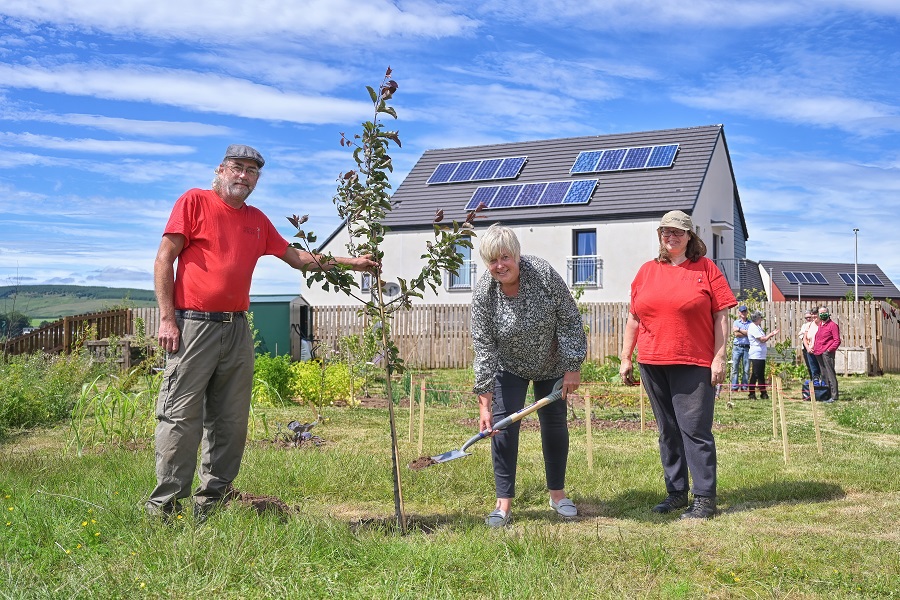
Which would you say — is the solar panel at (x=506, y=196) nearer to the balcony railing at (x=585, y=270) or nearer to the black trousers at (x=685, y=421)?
the balcony railing at (x=585, y=270)

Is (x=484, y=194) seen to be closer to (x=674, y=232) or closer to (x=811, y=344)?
(x=811, y=344)

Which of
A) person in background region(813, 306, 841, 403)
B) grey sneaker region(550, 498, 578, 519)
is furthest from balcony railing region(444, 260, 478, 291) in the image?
grey sneaker region(550, 498, 578, 519)

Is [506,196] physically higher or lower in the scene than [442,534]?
higher

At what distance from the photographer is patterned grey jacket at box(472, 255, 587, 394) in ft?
16.7

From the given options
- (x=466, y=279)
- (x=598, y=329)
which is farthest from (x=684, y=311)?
(x=466, y=279)

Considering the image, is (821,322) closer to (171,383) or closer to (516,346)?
(516,346)

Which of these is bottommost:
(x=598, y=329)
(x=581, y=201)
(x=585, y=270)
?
(x=598, y=329)

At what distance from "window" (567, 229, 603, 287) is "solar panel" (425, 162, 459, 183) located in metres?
5.40

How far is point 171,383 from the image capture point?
4875 millimetres

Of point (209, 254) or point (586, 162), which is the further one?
point (586, 162)

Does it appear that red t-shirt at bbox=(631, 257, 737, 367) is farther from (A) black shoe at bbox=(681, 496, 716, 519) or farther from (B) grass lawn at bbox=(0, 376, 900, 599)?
(B) grass lawn at bbox=(0, 376, 900, 599)

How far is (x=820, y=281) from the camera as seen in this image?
48.9 meters

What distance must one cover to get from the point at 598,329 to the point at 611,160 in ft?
24.0

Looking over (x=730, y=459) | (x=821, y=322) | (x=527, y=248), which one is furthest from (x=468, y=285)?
(x=730, y=459)
